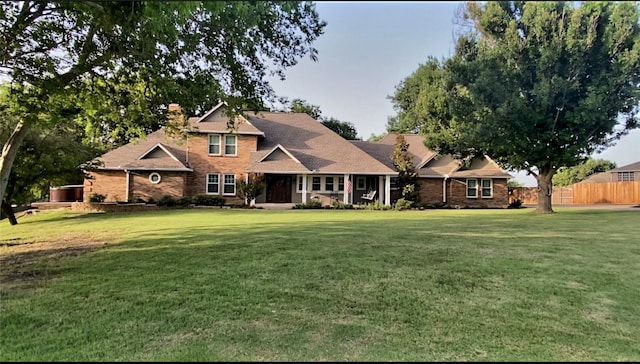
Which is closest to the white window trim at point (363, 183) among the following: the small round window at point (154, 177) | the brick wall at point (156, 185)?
the brick wall at point (156, 185)

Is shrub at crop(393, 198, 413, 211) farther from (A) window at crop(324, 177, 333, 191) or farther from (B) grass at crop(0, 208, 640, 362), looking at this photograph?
(B) grass at crop(0, 208, 640, 362)

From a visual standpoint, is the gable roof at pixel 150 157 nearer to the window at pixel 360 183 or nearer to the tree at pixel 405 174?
the window at pixel 360 183

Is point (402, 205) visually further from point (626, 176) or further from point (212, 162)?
point (626, 176)

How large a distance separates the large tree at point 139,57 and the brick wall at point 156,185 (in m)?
16.1

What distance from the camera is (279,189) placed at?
28.6 meters

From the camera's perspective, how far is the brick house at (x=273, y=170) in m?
26.5

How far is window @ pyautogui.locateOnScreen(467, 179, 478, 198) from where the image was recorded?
30.8m

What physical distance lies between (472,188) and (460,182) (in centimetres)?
100

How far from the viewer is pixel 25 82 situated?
31.4 feet

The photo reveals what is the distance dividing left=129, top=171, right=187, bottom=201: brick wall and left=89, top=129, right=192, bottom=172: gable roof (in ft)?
1.72

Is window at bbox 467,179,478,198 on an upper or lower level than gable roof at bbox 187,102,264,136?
lower

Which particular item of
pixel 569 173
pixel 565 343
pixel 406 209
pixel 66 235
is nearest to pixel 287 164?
pixel 406 209

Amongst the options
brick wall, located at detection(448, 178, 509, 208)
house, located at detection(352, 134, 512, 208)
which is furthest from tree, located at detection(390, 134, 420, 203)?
brick wall, located at detection(448, 178, 509, 208)

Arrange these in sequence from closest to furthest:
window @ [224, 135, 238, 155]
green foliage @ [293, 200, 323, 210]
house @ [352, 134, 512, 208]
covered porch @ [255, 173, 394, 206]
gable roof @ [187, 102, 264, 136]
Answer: green foliage @ [293, 200, 323, 210] → gable roof @ [187, 102, 264, 136] → covered porch @ [255, 173, 394, 206] → window @ [224, 135, 238, 155] → house @ [352, 134, 512, 208]
